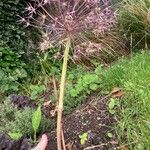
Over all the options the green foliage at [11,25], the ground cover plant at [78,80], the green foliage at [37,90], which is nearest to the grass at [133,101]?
the ground cover plant at [78,80]

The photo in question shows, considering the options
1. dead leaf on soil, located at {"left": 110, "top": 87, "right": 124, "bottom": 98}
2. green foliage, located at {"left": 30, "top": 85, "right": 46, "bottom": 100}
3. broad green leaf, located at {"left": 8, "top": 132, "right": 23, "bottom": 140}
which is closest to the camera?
broad green leaf, located at {"left": 8, "top": 132, "right": 23, "bottom": 140}

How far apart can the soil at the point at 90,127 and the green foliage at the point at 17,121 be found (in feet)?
0.50

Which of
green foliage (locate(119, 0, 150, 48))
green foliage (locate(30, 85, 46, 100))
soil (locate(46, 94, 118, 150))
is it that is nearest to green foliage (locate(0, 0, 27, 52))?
green foliage (locate(30, 85, 46, 100))

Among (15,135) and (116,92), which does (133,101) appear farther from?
(15,135)

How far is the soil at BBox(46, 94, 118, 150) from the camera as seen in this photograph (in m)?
4.20

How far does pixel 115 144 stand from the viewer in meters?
4.15

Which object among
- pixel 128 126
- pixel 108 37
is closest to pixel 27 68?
pixel 108 37

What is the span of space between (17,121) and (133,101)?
1145 millimetres

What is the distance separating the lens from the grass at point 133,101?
4051mm

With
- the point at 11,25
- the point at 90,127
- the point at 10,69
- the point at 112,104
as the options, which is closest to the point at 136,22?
the point at 11,25

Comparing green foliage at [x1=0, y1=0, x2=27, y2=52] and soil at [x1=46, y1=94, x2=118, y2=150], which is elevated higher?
green foliage at [x1=0, y1=0, x2=27, y2=52]

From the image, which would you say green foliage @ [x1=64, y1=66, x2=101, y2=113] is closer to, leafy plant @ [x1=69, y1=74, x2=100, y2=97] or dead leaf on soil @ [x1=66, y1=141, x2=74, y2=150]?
leafy plant @ [x1=69, y1=74, x2=100, y2=97]

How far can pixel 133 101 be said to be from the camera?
4.46 m

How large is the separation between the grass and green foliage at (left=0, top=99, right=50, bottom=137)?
0.80m
